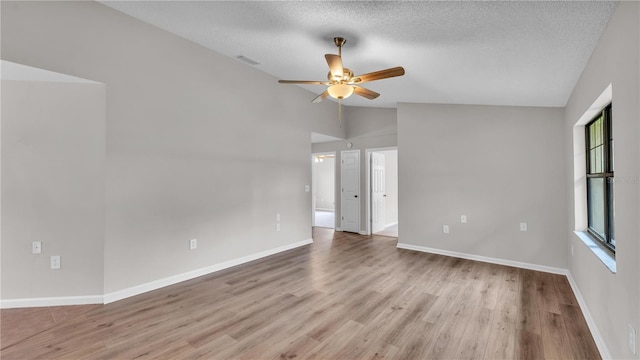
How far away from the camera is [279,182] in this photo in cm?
492

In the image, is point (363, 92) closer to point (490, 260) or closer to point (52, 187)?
point (490, 260)

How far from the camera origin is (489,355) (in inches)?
81.4

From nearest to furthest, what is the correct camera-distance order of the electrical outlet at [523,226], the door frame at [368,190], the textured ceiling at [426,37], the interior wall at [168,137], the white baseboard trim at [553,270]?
the textured ceiling at [426,37], the white baseboard trim at [553,270], the interior wall at [168,137], the electrical outlet at [523,226], the door frame at [368,190]

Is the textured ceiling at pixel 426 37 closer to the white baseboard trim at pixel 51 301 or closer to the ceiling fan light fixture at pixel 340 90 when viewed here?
the ceiling fan light fixture at pixel 340 90

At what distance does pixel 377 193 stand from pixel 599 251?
4443mm

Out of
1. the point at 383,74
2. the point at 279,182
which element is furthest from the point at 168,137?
the point at 383,74

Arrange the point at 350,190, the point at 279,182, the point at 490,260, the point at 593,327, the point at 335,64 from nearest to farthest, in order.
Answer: the point at 593,327, the point at 335,64, the point at 490,260, the point at 279,182, the point at 350,190

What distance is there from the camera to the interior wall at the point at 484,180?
3904mm

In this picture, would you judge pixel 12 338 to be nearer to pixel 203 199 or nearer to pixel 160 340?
pixel 160 340

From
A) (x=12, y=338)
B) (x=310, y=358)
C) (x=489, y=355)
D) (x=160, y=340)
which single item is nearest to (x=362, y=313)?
(x=310, y=358)

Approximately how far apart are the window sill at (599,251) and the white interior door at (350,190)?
156 inches

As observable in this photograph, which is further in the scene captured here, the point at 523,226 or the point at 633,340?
the point at 523,226

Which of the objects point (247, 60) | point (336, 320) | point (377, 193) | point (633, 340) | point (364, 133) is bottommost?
point (336, 320)

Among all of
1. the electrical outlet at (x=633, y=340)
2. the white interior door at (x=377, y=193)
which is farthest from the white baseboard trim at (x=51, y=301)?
the white interior door at (x=377, y=193)
